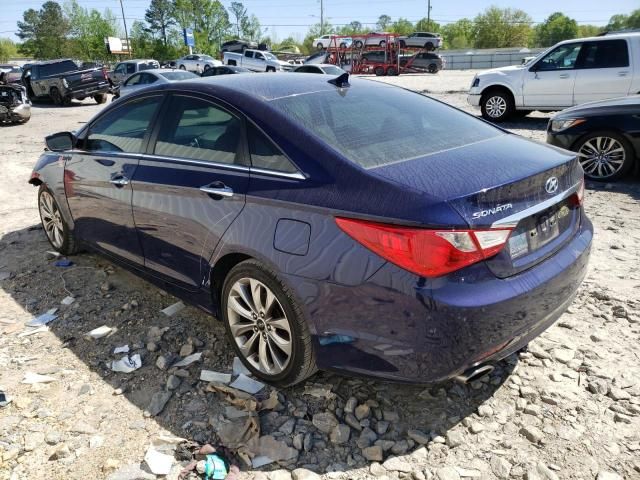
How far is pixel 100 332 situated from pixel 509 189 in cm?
277

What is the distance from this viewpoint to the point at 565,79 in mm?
11000

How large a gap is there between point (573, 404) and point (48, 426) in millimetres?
2719

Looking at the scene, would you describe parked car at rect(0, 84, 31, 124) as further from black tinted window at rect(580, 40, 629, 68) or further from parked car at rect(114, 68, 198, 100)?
black tinted window at rect(580, 40, 629, 68)

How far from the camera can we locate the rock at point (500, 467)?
2.29 m

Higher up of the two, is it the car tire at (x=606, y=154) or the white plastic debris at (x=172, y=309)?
the car tire at (x=606, y=154)

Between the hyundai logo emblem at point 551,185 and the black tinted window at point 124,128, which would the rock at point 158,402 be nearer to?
the black tinted window at point 124,128

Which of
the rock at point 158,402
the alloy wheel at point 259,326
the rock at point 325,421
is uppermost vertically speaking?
the alloy wheel at point 259,326

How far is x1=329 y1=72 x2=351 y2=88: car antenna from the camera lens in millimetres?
3316

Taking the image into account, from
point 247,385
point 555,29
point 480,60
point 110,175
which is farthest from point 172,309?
point 555,29

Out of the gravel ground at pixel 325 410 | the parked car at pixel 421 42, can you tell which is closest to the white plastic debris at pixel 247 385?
the gravel ground at pixel 325 410

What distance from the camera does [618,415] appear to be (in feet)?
8.52

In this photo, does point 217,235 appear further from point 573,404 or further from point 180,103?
point 573,404

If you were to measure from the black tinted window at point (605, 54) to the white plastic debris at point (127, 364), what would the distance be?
10.9 meters

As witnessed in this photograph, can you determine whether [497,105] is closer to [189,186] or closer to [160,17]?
[189,186]
